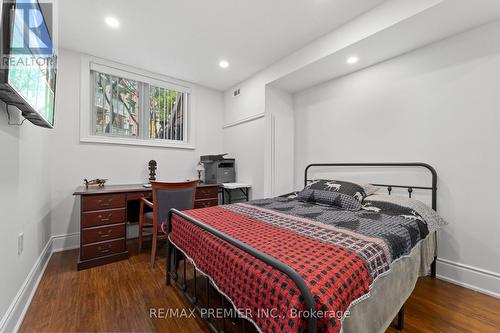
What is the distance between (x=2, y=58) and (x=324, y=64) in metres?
2.70

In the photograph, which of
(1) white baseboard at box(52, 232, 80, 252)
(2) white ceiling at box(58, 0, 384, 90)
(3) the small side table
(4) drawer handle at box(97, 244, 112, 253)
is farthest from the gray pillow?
(1) white baseboard at box(52, 232, 80, 252)

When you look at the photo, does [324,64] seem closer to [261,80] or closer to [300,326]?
[261,80]

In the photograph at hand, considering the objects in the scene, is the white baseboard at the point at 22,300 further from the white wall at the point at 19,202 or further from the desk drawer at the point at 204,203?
the desk drawer at the point at 204,203

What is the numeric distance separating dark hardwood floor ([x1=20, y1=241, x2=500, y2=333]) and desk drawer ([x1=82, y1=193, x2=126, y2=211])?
641 millimetres

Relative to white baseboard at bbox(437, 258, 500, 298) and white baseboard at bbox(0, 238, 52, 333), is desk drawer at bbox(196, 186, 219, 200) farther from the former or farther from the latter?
white baseboard at bbox(437, 258, 500, 298)

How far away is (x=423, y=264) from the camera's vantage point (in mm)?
1697

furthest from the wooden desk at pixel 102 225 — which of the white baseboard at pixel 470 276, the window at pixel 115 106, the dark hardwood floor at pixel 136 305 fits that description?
the white baseboard at pixel 470 276

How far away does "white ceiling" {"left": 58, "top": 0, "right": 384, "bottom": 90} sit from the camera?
6.66 ft

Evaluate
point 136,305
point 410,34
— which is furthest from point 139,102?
point 410,34

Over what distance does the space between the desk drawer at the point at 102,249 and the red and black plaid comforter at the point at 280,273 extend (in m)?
1.44

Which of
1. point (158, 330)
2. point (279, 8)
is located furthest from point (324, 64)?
point (158, 330)

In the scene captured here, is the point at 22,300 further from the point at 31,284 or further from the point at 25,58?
the point at 25,58

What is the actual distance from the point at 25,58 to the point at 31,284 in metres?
1.78

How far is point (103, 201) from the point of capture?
7.75 feet
